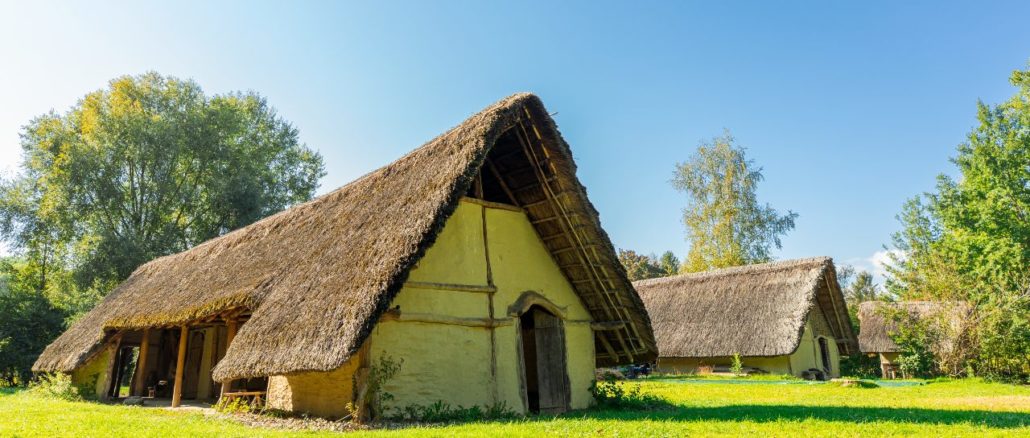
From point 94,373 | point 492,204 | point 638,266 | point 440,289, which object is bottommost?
point 94,373

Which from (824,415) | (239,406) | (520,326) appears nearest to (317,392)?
(239,406)

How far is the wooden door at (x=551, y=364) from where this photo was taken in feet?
38.2

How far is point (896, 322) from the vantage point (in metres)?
27.0

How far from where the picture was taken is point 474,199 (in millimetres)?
11133

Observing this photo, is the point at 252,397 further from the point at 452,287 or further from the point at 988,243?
the point at 988,243

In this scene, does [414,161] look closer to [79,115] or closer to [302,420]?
[302,420]

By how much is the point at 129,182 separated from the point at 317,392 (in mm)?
26249

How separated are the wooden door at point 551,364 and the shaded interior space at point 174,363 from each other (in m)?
6.11

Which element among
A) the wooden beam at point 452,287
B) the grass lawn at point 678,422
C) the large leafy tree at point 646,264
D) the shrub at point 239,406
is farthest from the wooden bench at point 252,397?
the large leafy tree at point 646,264

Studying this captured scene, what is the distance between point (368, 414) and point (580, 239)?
5.14 meters

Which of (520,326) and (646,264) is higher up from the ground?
(646,264)

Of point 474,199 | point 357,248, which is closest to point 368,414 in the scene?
point 357,248

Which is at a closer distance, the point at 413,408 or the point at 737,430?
the point at 737,430

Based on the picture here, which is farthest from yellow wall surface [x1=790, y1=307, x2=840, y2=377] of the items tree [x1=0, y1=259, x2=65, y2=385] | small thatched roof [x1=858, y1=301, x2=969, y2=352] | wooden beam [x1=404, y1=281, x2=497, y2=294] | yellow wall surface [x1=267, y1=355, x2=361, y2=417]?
tree [x1=0, y1=259, x2=65, y2=385]
